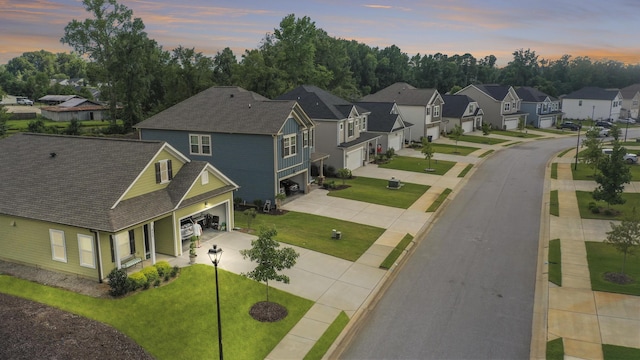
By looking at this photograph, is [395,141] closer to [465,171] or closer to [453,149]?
[453,149]

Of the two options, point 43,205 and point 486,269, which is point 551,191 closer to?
point 486,269

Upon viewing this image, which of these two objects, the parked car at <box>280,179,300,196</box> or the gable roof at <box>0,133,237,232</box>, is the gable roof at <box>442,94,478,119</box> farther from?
the gable roof at <box>0,133,237,232</box>

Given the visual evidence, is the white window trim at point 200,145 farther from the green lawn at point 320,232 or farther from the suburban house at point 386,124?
the suburban house at point 386,124

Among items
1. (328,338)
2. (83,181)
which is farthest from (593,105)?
(83,181)

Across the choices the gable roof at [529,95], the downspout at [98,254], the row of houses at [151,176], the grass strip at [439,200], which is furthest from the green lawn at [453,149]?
the downspout at [98,254]

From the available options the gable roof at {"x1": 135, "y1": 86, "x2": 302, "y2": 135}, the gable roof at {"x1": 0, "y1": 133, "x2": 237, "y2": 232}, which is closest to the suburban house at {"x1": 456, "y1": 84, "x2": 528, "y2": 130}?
Result: the gable roof at {"x1": 135, "y1": 86, "x2": 302, "y2": 135}

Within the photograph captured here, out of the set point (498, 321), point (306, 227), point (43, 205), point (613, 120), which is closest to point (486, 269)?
point (498, 321)
